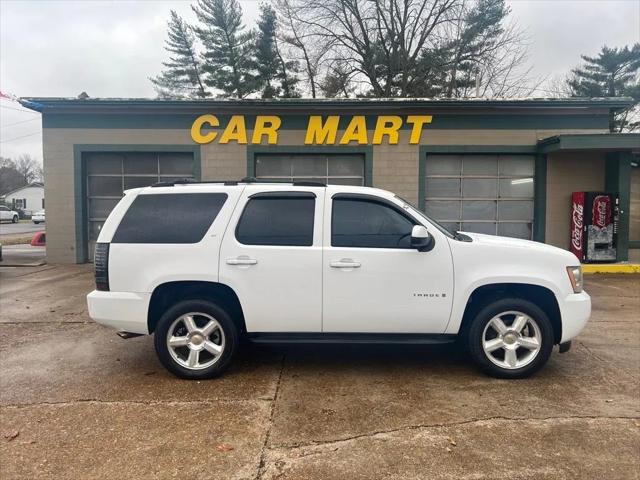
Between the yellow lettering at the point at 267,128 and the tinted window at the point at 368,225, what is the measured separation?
368 inches

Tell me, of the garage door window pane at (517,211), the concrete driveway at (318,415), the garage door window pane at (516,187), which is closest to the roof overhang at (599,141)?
the garage door window pane at (516,187)

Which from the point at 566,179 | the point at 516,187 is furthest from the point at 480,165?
the point at 566,179

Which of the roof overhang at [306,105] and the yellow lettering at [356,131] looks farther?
the yellow lettering at [356,131]

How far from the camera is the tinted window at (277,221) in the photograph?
4.52 m

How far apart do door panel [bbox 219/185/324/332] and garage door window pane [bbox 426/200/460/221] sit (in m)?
9.83

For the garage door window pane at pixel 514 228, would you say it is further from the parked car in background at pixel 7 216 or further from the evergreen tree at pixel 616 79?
the parked car in background at pixel 7 216

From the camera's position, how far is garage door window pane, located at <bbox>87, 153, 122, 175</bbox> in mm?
13891

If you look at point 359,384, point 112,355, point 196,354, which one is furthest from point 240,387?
point 112,355

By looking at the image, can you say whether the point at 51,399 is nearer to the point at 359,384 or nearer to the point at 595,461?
the point at 359,384

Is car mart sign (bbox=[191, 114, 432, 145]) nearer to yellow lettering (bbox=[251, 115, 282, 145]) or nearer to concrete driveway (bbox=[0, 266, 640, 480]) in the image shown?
yellow lettering (bbox=[251, 115, 282, 145])

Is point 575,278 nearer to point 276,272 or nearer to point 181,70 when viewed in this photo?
point 276,272

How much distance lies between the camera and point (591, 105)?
1302 cm

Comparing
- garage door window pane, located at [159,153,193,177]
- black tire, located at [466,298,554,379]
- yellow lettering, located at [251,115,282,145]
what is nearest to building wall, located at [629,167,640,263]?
yellow lettering, located at [251,115,282,145]

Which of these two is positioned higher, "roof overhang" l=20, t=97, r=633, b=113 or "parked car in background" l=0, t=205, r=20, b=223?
"roof overhang" l=20, t=97, r=633, b=113
